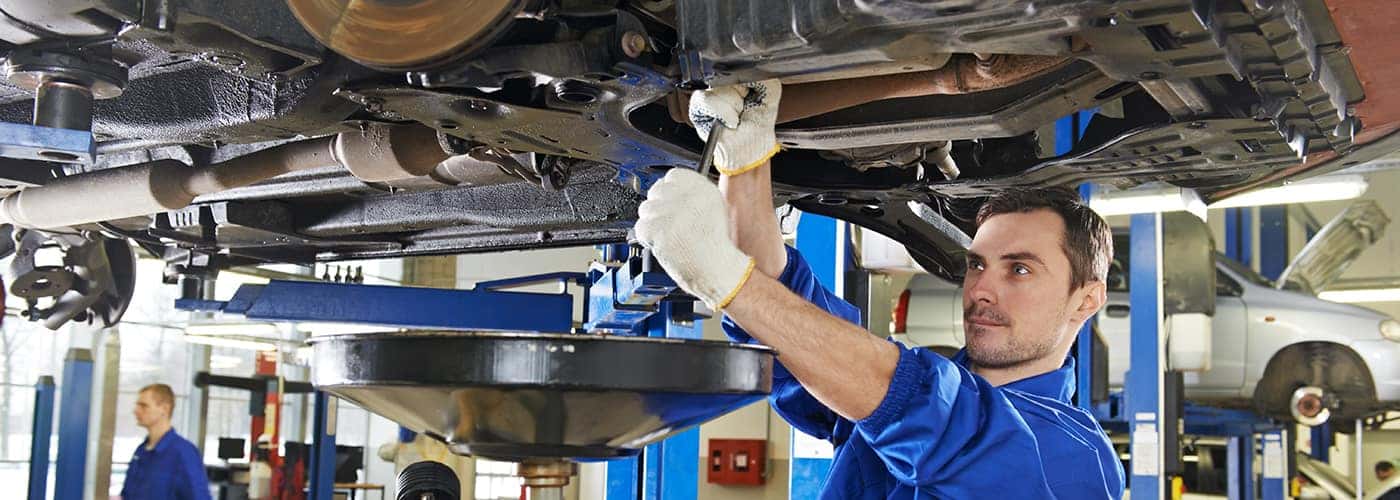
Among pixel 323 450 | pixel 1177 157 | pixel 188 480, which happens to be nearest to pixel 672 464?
pixel 1177 157

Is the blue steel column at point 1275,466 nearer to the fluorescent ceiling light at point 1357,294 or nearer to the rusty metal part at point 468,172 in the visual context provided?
the fluorescent ceiling light at point 1357,294

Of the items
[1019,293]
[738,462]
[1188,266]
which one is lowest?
[738,462]

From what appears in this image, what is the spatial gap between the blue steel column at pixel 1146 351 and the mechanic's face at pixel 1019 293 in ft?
11.9

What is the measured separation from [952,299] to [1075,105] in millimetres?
5708

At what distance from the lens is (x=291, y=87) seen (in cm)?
235

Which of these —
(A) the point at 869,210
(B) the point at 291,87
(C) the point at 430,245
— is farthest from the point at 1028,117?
(C) the point at 430,245

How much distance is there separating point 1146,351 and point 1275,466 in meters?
3.74

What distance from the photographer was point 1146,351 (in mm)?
5992

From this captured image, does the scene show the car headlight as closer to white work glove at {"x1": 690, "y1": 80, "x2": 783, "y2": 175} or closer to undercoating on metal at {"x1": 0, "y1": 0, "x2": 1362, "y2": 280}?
undercoating on metal at {"x1": 0, "y1": 0, "x2": 1362, "y2": 280}

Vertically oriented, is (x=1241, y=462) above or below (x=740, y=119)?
below

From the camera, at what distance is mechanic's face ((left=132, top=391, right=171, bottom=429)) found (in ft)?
21.2

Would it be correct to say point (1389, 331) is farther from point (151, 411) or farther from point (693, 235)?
point (693, 235)

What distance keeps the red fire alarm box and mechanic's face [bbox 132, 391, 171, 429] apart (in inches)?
304

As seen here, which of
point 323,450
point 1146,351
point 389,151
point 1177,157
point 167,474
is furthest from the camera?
point 323,450
